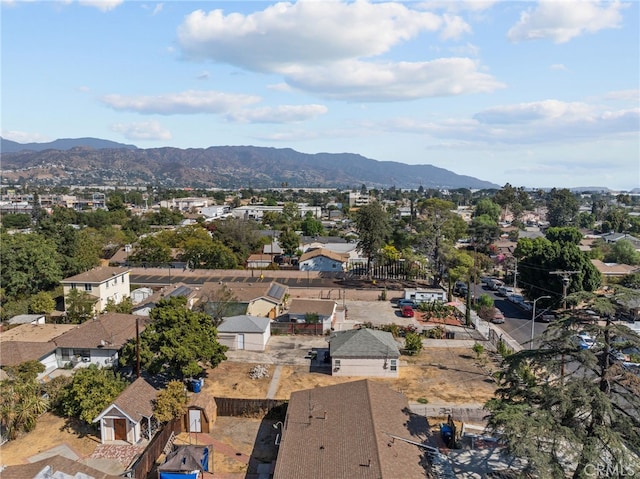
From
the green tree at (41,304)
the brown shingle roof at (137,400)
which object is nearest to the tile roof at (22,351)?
the brown shingle roof at (137,400)

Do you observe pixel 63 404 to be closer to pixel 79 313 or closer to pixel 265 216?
pixel 79 313

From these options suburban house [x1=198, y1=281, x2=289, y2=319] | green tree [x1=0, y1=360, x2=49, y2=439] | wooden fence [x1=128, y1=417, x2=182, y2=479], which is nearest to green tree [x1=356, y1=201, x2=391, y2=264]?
suburban house [x1=198, y1=281, x2=289, y2=319]

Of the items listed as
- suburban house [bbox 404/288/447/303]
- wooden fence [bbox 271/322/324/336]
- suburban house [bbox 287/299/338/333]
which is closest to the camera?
wooden fence [bbox 271/322/324/336]

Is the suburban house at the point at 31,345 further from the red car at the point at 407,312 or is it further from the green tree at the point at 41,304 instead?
the red car at the point at 407,312

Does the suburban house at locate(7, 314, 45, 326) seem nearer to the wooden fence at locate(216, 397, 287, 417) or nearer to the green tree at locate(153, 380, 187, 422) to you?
the green tree at locate(153, 380, 187, 422)

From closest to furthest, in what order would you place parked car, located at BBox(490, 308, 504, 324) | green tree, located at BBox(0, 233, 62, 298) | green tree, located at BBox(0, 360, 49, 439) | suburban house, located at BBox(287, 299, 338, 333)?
green tree, located at BBox(0, 360, 49, 439) < suburban house, located at BBox(287, 299, 338, 333) < green tree, located at BBox(0, 233, 62, 298) < parked car, located at BBox(490, 308, 504, 324)

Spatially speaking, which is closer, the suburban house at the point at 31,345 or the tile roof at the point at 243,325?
the suburban house at the point at 31,345
